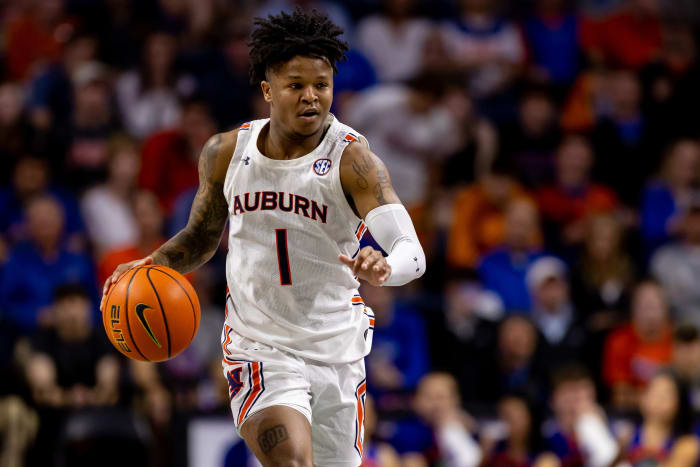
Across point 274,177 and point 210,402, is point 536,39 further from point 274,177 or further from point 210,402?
point 274,177

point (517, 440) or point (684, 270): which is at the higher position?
point (684, 270)

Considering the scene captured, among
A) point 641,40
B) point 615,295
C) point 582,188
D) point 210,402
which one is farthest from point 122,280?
point 641,40

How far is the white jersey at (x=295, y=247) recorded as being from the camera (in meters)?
4.83

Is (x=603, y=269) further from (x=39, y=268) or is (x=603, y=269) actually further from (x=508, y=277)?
(x=39, y=268)

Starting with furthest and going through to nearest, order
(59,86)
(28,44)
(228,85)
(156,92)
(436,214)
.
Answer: (28,44), (228,85), (156,92), (59,86), (436,214)

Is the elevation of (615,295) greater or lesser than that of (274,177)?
lesser

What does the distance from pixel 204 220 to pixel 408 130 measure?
600cm

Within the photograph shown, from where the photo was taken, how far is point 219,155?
5102mm

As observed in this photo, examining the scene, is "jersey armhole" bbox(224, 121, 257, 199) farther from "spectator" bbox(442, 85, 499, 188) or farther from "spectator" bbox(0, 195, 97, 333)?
"spectator" bbox(442, 85, 499, 188)

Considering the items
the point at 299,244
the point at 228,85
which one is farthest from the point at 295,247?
the point at 228,85

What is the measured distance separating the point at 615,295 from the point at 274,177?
19.3 ft

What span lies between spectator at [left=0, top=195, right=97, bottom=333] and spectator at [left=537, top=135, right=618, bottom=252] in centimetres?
446

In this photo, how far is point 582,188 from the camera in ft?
36.1

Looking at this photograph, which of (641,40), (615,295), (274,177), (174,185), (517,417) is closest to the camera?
(274,177)
